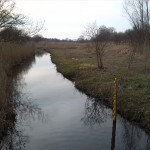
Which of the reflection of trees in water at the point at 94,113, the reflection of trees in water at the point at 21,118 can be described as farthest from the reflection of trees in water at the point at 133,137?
the reflection of trees in water at the point at 21,118

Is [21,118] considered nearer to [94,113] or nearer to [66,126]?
[66,126]

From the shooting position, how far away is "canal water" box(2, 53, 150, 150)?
10188 millimetres

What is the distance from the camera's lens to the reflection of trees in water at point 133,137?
993 centimetres

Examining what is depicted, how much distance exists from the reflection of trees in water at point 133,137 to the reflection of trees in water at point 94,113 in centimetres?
124

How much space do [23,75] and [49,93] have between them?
885 centimetres

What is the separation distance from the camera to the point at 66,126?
12047 millimetres

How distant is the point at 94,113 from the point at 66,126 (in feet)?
7.17

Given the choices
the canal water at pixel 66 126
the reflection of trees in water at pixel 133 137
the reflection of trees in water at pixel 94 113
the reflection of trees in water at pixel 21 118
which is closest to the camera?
the reflection of trees in water at pixel 133 137

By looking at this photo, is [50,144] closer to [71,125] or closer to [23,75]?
[71,125]

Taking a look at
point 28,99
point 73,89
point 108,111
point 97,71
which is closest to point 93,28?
point 97,71

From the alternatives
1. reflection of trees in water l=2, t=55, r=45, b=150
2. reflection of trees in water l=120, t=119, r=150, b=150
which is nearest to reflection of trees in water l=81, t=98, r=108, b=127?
reflection of trees in water l=120, t=119, r=150, b=150

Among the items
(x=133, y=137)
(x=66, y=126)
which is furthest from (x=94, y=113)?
(x=133, y=137)

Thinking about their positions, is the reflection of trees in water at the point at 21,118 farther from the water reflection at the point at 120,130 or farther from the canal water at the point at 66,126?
the water reflection at the point at 120,130

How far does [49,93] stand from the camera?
18.8 metres
